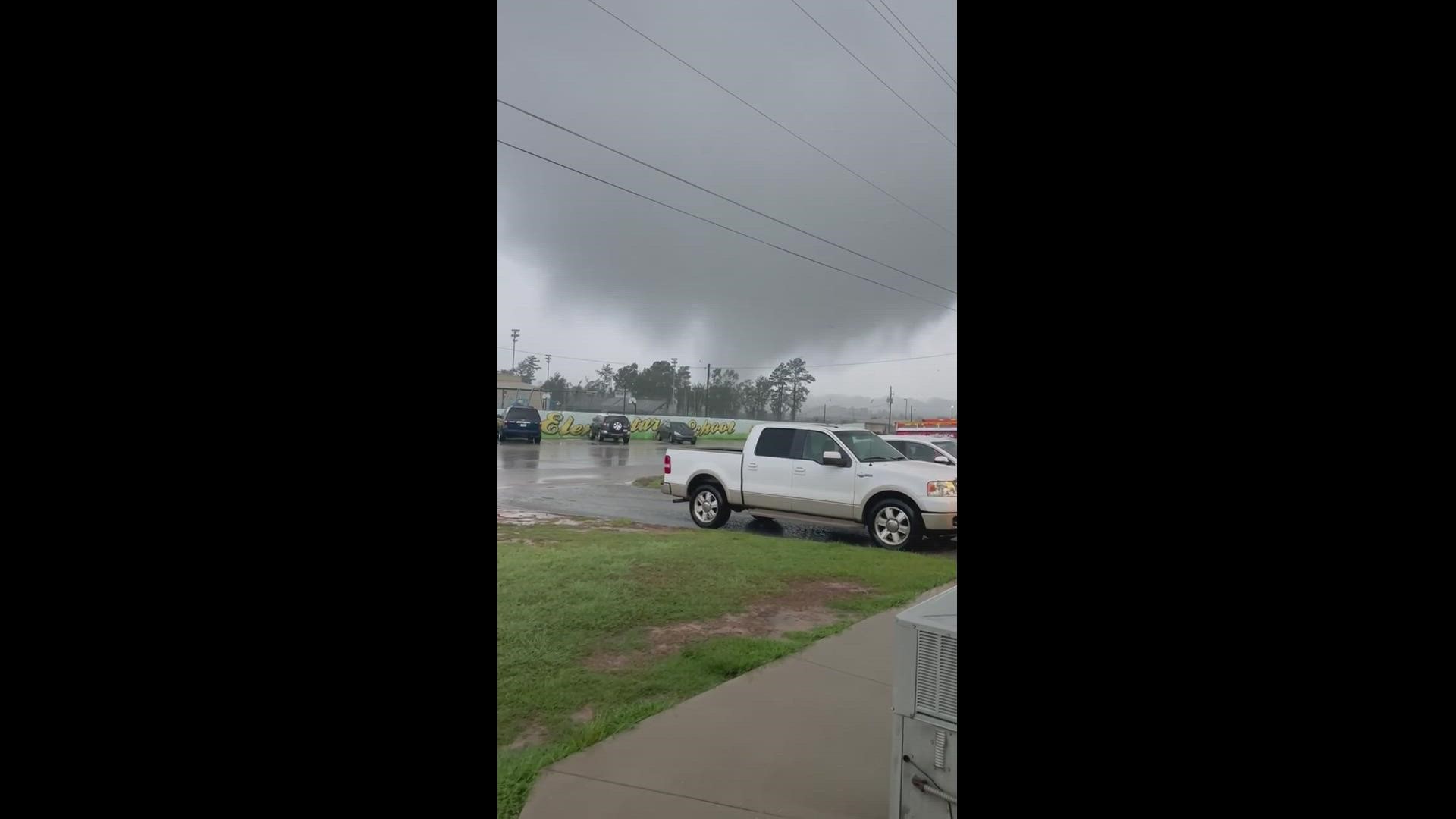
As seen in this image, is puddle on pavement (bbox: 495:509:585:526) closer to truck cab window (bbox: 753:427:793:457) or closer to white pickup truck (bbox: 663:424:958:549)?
white pickup truck (bbox: 663:424:958:549)

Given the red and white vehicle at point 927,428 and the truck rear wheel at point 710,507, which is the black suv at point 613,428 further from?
the truck rear wheel at point 710,507

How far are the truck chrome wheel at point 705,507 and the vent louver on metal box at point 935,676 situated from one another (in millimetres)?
7686

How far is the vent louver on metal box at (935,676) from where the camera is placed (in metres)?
2.45

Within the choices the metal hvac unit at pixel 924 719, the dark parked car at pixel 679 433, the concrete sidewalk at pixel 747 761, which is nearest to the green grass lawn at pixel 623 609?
the concrete sidewalk at pixel 747 761

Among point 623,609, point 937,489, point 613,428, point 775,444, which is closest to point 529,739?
point 623,609

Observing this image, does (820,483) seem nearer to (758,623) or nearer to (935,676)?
(758,623)

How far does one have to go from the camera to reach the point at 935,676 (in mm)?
2490

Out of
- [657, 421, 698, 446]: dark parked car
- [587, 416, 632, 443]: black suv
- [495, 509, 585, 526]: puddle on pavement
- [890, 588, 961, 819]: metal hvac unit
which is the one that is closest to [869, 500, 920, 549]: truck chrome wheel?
[495, 509, 585, 526]: puddle on pavement

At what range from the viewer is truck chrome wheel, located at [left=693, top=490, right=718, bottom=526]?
402 inches

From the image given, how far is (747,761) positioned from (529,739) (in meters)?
1.11
